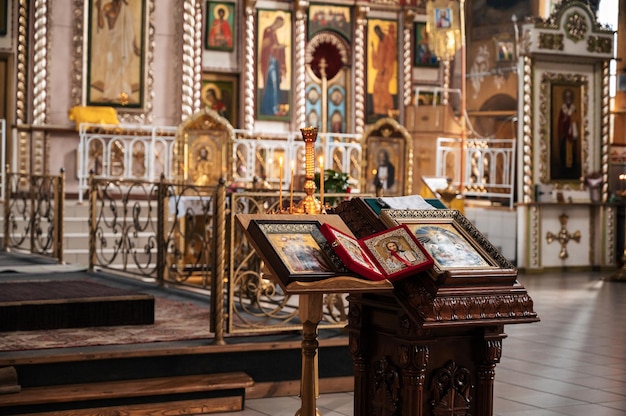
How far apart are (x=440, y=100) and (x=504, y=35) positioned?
3.71 metres

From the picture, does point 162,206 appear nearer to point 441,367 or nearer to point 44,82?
point 441,367

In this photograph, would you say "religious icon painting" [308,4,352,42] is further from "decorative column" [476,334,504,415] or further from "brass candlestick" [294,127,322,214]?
"decorative column" [476,334,504,415]

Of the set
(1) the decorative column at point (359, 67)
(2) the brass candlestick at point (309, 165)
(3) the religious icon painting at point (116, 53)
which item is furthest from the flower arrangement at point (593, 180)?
(2) the brass candlestick at point (309, 165)

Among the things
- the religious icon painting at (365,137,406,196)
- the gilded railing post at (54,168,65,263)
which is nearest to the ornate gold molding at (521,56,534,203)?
the religious icon painting at (365,137,406,196)

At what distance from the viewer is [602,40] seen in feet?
46.4

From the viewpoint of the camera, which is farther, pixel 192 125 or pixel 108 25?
pixel 108 25

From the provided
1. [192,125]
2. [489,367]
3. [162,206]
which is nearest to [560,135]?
[192,125]

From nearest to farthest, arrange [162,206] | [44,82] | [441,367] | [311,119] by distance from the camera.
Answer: [441,367] < [162,206] < [44,82] < [311,119]

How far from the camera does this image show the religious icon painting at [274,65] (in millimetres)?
15664

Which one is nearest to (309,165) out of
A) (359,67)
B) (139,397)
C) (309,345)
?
(309,345)

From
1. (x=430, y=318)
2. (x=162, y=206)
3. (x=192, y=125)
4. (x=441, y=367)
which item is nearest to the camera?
(x=430, y=318)

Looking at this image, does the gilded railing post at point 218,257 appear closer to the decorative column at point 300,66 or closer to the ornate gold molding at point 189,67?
the ornate gold molding at point 189,67

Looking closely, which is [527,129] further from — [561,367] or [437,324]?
[437,324]

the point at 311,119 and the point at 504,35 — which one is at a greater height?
the point at 504,35
